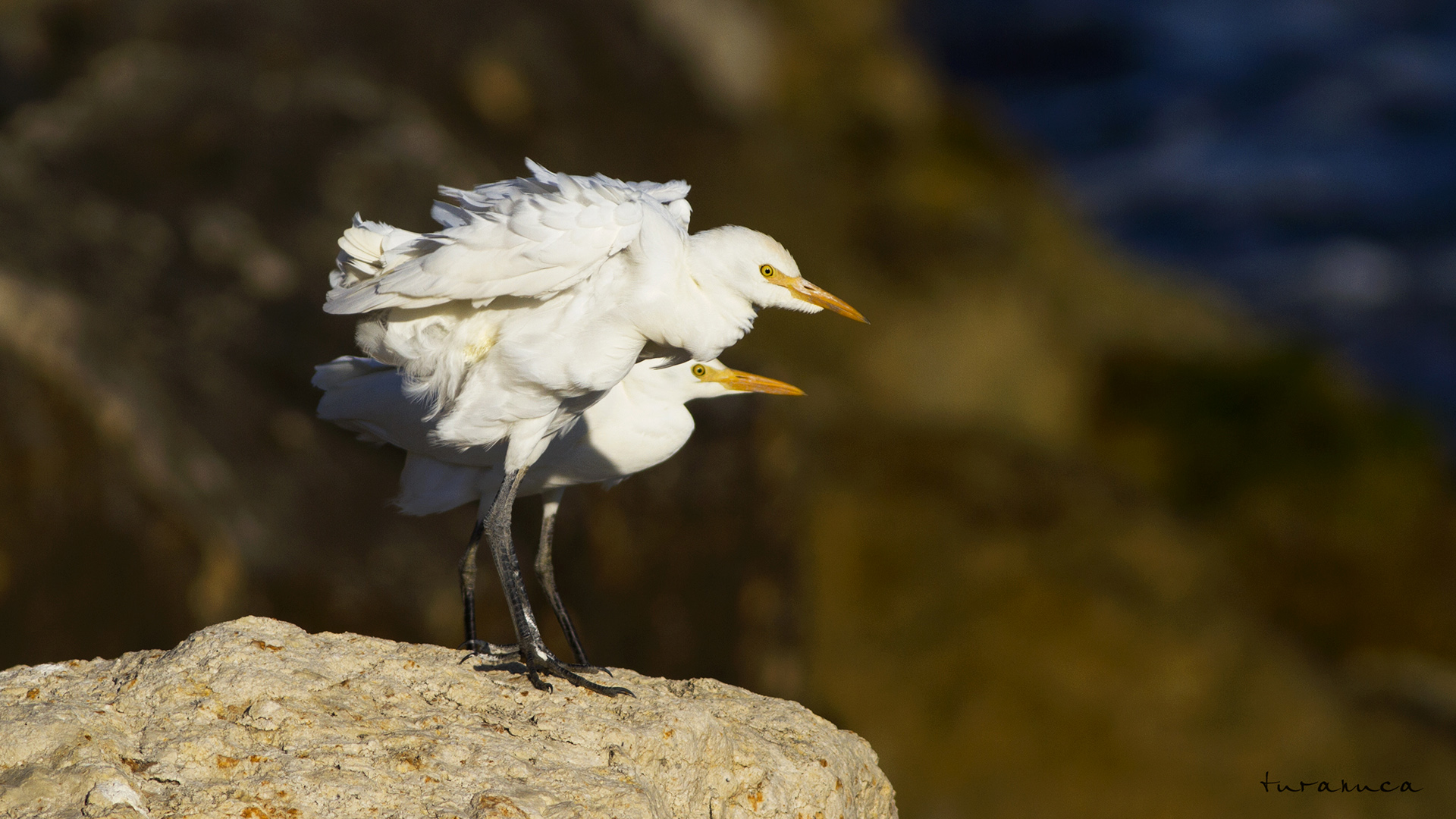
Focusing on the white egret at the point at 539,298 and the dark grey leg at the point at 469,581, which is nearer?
the white egret at the point at 539,298

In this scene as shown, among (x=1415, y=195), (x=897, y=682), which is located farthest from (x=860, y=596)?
(x=1415, y=195)

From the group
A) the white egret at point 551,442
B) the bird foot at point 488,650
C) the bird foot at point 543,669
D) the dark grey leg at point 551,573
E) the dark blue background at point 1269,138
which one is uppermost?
the dark blue background at point 1269,138

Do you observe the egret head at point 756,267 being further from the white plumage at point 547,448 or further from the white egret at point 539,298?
the white plumage at point 547,448

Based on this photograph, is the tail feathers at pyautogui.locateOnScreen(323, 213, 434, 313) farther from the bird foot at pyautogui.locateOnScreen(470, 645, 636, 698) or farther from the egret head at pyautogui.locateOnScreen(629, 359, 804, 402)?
the bird foot at pyautogui.locateOnScreen(470, 645, 636, 698)

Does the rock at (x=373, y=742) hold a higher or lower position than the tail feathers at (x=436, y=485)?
lower

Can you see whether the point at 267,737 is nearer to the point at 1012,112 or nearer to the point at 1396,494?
the point at 1396,494
